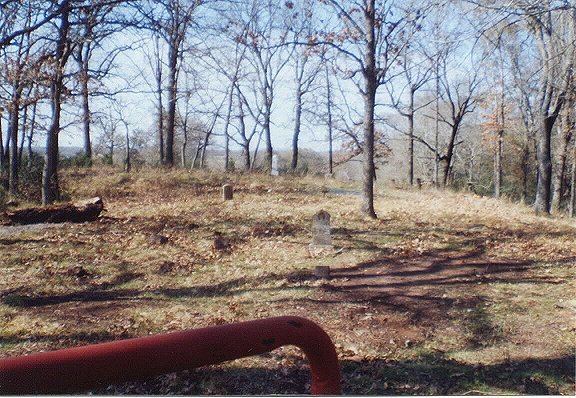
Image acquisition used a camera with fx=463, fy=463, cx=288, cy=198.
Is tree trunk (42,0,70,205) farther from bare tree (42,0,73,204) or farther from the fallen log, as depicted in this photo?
the fallen log

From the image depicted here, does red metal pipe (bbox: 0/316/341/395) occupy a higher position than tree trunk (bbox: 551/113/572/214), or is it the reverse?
tree trunk (bbox: 551/113/572/214)

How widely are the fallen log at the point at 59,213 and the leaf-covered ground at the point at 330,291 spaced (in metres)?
0.33

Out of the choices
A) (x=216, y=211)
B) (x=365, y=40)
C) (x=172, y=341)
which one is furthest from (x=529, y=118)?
(x=172, y=341)

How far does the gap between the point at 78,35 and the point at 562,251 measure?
7.07m

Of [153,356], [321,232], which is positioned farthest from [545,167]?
[153,356]

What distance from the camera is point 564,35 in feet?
33.6

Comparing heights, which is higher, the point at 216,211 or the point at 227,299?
the point at 216,211

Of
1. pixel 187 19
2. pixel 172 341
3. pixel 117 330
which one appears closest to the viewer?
pixel 172 341

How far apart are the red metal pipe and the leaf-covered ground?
1818 mm

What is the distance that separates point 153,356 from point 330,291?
12.0ft

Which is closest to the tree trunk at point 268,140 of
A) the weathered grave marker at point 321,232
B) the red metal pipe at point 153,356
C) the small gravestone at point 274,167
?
the small gravestone at point 274,167

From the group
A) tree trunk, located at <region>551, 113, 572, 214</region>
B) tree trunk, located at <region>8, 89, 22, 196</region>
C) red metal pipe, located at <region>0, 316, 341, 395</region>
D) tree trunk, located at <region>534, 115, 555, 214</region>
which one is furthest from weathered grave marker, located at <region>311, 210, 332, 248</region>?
tree trunk, located at <region>551, 113, 572, 214</region>

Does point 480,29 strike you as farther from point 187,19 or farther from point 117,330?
point 117,330

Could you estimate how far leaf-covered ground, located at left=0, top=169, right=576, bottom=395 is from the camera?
3289 mm
